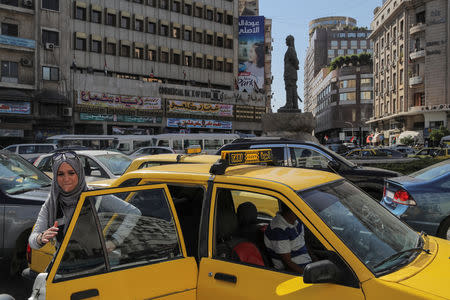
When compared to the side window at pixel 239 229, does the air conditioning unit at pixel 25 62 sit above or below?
above

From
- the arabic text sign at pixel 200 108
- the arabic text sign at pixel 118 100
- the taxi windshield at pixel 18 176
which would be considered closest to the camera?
the taxi windshield at pixel 18 176

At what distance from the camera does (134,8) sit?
40.4 meters

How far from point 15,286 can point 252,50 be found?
4869 cm

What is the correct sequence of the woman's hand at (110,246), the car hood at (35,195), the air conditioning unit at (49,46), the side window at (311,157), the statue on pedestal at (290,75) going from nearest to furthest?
1. the woman's hand at (110,246)
2. the car hood at (35,195)
3. the side window at (311,157)
4. the statue on pedestal at (290,75)
5. the air conditioning unit at (49,46)

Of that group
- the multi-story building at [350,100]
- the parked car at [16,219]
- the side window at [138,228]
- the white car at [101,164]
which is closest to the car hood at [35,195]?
the parked car at [16,219]

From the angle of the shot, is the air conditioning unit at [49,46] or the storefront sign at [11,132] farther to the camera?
A: the air conditioning unit at [49,46]

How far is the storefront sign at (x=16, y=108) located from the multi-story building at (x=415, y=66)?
4910 centimetres

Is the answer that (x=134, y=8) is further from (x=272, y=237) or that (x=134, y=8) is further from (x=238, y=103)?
(x=272, y=237)

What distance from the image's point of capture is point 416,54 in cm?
5309

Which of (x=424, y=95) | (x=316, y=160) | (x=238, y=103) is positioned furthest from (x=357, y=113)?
(x=316, y=160)

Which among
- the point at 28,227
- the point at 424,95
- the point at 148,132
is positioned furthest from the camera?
the point at 424,95

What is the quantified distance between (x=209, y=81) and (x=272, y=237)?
44405 millimetres

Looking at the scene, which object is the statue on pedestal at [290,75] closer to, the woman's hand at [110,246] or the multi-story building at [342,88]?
the woman's hand at [110,246]

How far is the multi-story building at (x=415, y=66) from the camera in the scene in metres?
50.8
